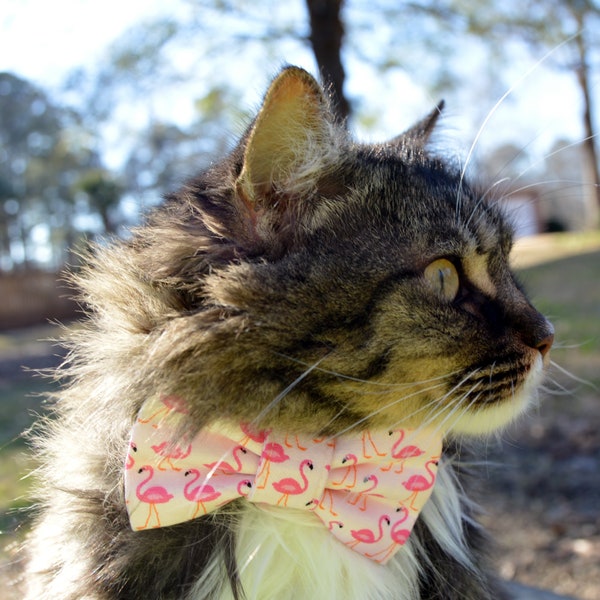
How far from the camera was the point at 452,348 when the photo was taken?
145 centimetres

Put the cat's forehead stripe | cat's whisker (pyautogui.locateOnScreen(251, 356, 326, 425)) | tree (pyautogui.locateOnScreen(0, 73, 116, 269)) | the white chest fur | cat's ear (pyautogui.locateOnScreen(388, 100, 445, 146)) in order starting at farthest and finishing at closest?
tree (pyautogui.locateOnScreen(0, 73, 116, 269)), cat's ear (pyautogui.locateOnScreen(388, 100, 445, 146)), the cat's forehead stripe, the white chest fur, cat's whisker (pyautogui.locateOnScreen(251, 356, 326, 425))

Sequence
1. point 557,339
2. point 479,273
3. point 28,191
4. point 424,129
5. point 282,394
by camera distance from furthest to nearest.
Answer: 1. point 28,191
2. point 557,339
3. point 424,129
4. point 479,273
5. point 282,394

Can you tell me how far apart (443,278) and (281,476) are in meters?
0.65

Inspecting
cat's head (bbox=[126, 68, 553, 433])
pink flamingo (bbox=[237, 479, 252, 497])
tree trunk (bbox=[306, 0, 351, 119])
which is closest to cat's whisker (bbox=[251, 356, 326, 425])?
cat's head (bbox=[126, 68, 553, 433])

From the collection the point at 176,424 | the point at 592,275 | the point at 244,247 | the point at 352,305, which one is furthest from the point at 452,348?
the point at 592,275

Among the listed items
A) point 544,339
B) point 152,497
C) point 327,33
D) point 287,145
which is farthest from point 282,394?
point 327,33

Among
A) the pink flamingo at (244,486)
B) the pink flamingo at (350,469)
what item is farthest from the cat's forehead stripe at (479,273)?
the pink flamingo at (244,486)

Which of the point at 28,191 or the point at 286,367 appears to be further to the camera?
the point at 28,191

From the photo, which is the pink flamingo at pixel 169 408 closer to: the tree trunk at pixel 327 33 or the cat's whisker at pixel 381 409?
the cat's whisker at pixel 381 409

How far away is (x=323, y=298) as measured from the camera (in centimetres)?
140

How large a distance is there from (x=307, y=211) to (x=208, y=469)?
0.70 metres

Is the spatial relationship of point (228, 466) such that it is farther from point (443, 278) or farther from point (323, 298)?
point (443, 278)

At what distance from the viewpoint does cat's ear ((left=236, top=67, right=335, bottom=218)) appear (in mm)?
1355

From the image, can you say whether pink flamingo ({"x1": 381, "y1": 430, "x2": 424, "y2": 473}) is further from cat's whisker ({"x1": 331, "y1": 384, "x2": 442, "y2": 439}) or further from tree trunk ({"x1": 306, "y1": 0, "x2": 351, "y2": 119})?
tree trunk ({"x1": 306, "y1": 0, "x2": 351, "y2": 119})
